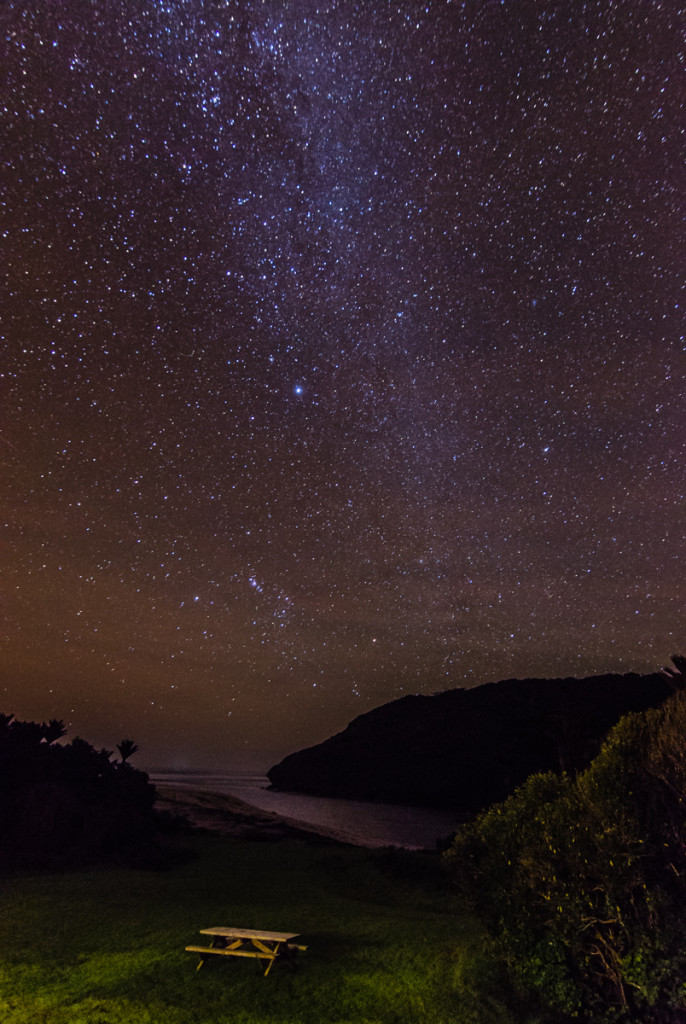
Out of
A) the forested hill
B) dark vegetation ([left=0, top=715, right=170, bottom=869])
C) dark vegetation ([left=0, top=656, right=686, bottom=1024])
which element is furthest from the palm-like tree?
the forested hill

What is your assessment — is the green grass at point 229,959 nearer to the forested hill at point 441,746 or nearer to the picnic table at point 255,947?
the picnic table at point 255,947

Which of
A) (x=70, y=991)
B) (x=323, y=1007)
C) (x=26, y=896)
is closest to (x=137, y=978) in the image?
(x=70, y=991)

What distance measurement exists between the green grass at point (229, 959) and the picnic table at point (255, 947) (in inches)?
7.1

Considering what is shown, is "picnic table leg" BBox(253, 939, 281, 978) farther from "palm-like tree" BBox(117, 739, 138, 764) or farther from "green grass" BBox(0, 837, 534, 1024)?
"palm-like tree" BBox(117, 739, 138, 764)

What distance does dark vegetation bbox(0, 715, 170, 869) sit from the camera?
1922cm

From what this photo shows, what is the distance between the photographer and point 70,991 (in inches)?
336

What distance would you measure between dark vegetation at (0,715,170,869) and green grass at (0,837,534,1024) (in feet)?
9.71

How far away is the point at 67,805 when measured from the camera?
68.3 ft

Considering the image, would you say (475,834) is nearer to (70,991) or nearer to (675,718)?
(675,718)

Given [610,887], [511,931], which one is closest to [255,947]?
[511,931]

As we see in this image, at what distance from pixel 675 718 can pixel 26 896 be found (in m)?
14.7

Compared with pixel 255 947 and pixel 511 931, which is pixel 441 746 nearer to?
pixel 255 947

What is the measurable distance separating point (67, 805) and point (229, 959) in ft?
45.0

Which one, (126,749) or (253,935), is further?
(126,749)
